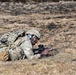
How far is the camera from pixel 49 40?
1444cm

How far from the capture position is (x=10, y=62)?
30.2 ft

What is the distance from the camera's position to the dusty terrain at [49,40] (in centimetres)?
838

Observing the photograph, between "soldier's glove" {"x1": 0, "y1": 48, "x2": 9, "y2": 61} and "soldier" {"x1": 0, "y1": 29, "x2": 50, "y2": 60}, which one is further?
"soldier" {"x1": 0, "y1": 29, "x2": 50, "y2": 60}

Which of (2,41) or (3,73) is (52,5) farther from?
(3,73)

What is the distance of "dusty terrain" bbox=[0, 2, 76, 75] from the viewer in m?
8.38

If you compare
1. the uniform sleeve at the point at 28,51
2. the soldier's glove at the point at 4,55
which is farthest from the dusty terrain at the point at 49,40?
the soldier's glove at the point at 4,55

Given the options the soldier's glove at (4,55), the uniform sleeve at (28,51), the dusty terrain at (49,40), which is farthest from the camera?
the uniform sleeve at (28,51)

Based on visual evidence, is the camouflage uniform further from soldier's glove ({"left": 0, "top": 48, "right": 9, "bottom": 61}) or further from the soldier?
soldier's glove ({"left": 0, "top": 48, "right": 9, "bottom": 61})

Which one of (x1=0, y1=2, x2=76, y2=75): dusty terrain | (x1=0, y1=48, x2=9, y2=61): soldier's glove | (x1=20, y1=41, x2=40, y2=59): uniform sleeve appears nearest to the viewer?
(x1=0, y1=2, x2=76, y2=75): dusty terrain

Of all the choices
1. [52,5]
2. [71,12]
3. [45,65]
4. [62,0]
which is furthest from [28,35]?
[62,0]

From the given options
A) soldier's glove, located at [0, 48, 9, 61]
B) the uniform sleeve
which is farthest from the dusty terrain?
soldier's glove, located at [0, 48, 9, 61]

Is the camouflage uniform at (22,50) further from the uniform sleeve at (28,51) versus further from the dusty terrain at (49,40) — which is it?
the dusty terrain at (49,40)

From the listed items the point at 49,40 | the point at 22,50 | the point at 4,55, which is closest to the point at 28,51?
the point at 22,50

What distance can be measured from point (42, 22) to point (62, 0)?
9824 millimetres
